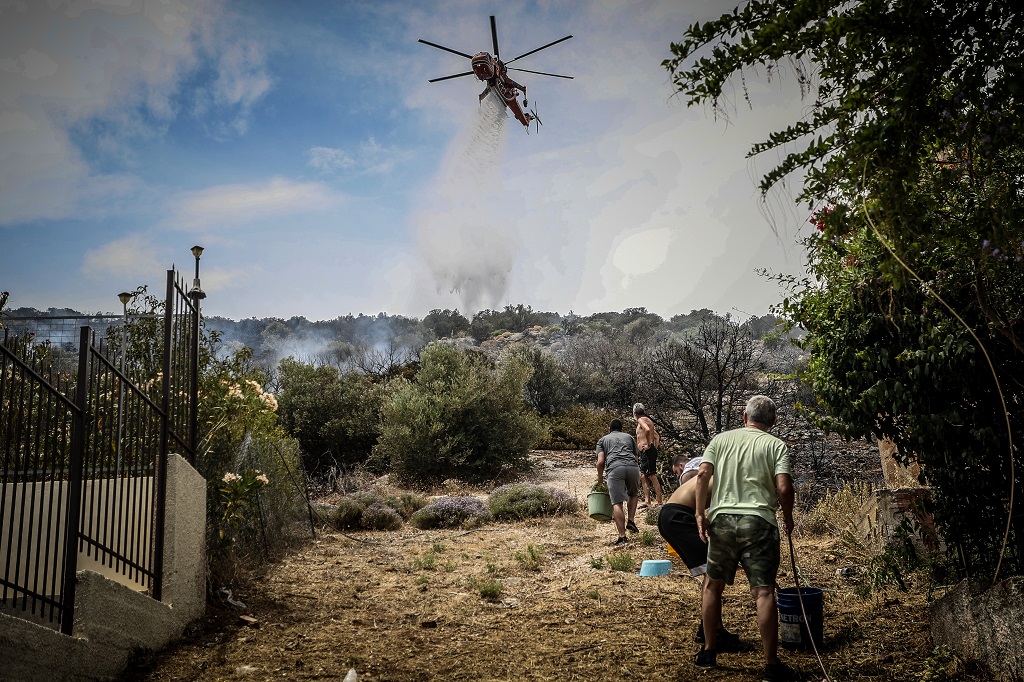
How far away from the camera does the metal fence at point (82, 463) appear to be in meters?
3.99

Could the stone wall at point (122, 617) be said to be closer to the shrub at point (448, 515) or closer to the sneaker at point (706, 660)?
the sneaker at point (706, 660)

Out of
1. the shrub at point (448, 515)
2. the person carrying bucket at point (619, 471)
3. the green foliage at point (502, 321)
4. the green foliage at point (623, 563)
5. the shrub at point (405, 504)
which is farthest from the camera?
the green foliage at point (502, 321)

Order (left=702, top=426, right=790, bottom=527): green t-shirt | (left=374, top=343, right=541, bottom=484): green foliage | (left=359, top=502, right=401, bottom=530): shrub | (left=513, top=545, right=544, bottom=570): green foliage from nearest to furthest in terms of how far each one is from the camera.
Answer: (left=702, top=426, right=790, bottom=527): green t-shirt
(left=513, top=545, right=544, bottom=570): green foliage
(left=359, top=502, right=401, bottom=530): shrub
(left=374, top=343, right=541, bottom=484): green foliage

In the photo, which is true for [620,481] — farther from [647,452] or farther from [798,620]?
[798,620]

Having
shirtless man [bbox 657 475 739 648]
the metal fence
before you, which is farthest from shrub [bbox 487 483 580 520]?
shirtless man [bbox 657 475 739 648]

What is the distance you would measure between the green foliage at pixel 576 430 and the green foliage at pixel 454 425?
9.71 ft

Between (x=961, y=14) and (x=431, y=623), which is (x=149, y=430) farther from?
(x=961, y=14)

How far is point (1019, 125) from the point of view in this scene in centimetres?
254

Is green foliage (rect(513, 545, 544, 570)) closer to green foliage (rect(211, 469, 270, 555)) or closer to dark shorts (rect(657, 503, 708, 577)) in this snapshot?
green foliage (rect(211, 469, 270, 555))

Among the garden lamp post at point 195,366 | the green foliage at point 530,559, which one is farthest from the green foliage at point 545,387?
the garden lamp post at point 195,366

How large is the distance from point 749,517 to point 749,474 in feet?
0.84

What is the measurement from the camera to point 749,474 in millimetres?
4219

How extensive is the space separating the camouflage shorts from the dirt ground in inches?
24.5

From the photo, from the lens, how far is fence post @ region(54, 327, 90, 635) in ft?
13.4
